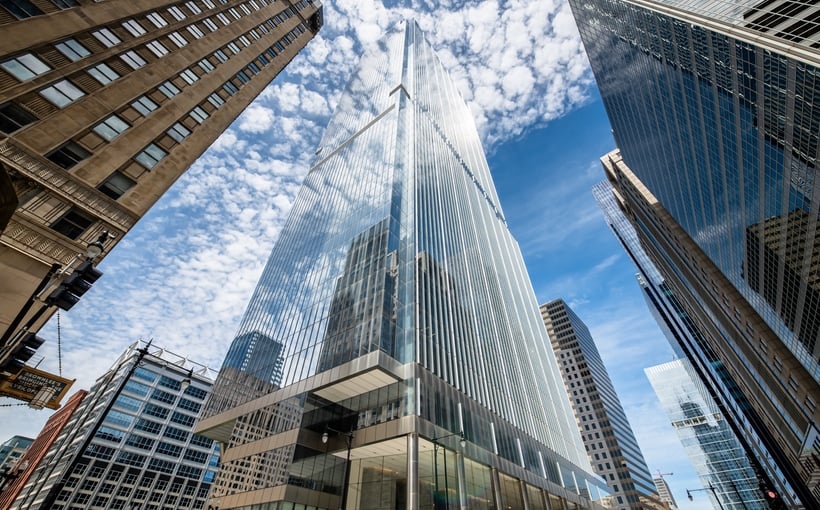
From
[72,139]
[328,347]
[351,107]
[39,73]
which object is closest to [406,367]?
[328,347]

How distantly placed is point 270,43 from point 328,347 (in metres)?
35.6

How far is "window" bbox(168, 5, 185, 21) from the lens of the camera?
2673cm

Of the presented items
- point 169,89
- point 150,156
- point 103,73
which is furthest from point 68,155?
point 169,89

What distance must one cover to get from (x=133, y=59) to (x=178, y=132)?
4734 millimetres

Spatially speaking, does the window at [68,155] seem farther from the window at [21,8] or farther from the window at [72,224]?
the window at [21,8]

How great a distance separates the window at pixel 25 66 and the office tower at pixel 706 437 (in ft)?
495

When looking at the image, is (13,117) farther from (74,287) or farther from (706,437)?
(706,437)

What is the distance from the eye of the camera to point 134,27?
22625 mm

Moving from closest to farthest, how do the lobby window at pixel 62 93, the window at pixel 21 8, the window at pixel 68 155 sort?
the window at pixel 21 8 → the window at pixel 68 155 → the lobby window at pixel 62 93

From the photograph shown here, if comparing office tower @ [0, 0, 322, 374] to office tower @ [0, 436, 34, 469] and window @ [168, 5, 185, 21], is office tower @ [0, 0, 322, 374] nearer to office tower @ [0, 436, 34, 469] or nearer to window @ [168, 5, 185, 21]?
window @ [168, 5, 185, 21]

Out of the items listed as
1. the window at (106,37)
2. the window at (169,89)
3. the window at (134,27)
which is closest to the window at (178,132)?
the window at (169,89)

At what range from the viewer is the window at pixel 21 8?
601 inches

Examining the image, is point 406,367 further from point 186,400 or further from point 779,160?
point 186,400

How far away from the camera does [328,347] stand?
3212cm
